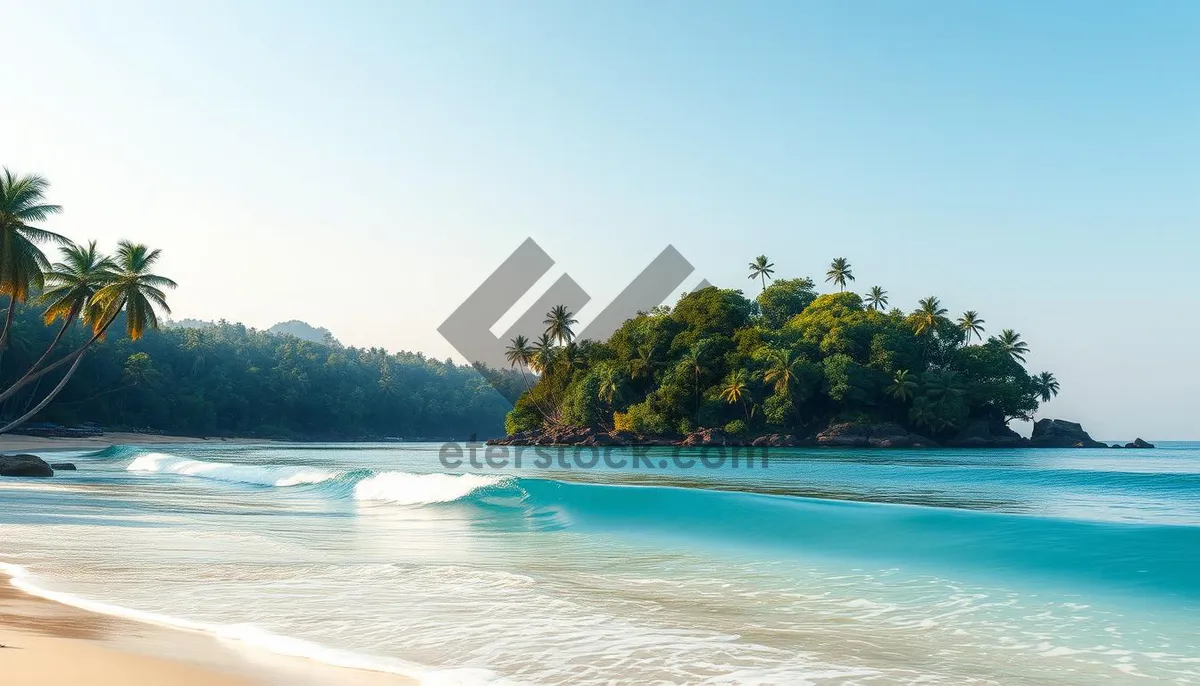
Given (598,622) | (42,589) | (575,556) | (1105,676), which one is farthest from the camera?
(575,556)

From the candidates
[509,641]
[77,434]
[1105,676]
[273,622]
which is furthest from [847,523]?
[77,434]

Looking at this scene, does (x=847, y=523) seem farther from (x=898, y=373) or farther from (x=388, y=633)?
(x=898, y=373)

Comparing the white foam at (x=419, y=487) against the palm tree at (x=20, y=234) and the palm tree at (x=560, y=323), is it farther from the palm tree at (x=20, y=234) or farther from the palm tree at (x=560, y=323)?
the palm tree at (x=560, y=323)

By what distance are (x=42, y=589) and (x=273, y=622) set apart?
251 cm

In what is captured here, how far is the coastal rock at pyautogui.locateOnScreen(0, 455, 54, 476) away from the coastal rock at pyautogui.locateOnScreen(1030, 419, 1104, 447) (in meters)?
74.1

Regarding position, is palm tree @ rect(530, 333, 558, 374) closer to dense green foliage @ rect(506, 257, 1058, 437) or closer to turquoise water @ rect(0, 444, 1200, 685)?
dense green foliage @ rect(506, 257, 1058, 437)

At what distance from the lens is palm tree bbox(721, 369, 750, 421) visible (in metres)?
66.1

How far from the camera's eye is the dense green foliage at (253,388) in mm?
82125

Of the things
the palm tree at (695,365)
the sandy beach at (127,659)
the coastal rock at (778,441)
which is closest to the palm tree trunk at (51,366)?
the sandy beach at (127,659)

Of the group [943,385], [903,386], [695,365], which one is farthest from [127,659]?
[943,385]

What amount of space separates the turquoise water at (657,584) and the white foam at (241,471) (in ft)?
28.9

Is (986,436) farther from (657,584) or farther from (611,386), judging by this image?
(657,584)

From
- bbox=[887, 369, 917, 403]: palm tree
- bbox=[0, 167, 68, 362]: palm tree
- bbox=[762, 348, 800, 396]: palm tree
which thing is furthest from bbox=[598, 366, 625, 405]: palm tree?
bbox=[0, 167, 68, 362]: palm tree

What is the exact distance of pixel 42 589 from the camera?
6.59 meters
